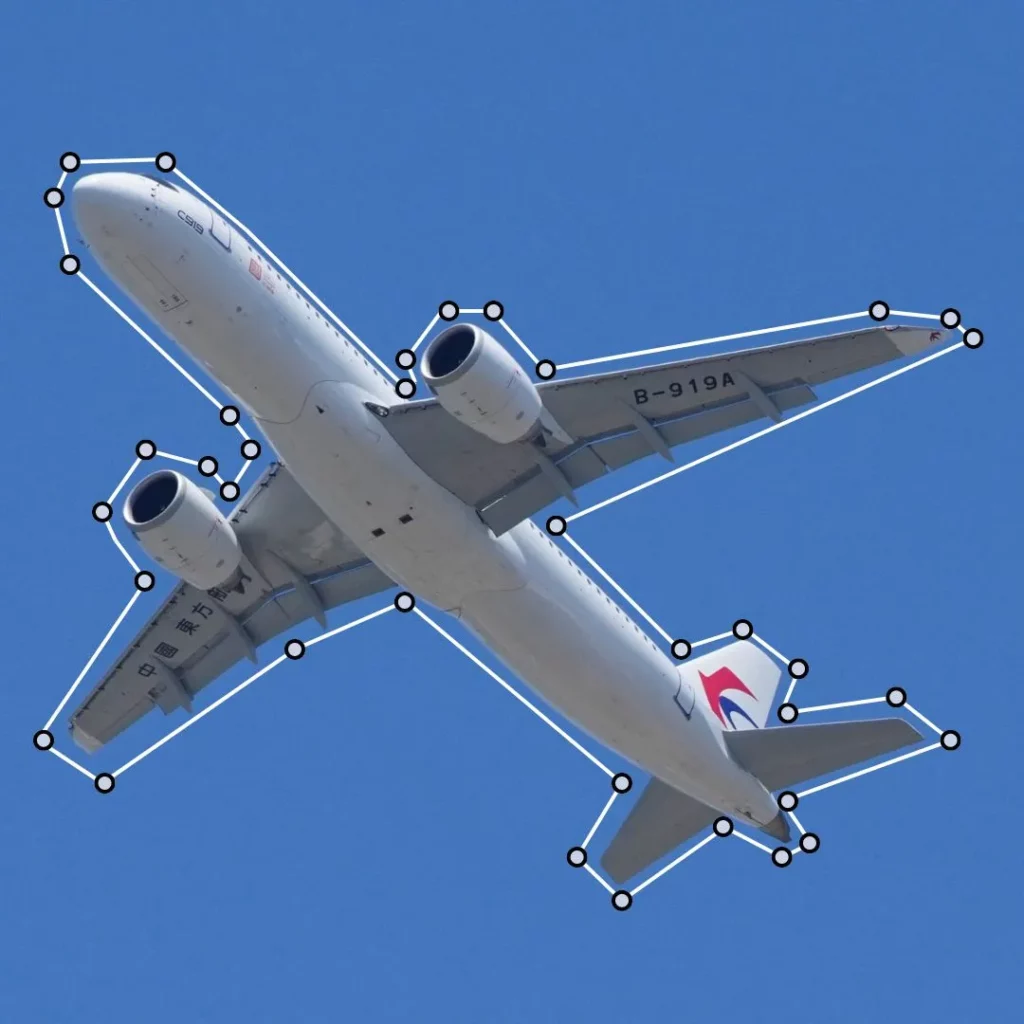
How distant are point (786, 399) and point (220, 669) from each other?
13.1m

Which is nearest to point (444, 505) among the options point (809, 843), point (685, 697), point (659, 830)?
point (685, 697)

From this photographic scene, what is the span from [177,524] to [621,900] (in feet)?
37.8

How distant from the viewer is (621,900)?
43.1m

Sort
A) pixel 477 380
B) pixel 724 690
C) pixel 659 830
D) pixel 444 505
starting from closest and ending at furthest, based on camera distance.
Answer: pixel 477 380
pixel 444 505
pixel 659 830
pixel 724 690

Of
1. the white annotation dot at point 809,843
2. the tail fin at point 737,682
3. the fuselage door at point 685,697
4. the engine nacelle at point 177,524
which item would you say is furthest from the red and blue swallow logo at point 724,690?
the engine nacelle at point 177,524

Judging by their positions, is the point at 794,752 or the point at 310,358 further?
the point at 794,752

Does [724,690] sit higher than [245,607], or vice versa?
[724,690]

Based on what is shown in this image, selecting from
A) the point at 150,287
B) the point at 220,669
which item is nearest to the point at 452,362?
the point at 150,287

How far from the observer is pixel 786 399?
122 ft

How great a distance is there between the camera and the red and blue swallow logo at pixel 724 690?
1689 inches

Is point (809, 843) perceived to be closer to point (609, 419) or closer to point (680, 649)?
point (680, 649)

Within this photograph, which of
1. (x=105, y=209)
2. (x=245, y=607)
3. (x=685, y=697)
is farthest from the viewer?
(x=245, y=607)

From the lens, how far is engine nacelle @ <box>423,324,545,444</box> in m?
35.5

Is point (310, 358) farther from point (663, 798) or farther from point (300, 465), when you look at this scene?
point (663, 798)
